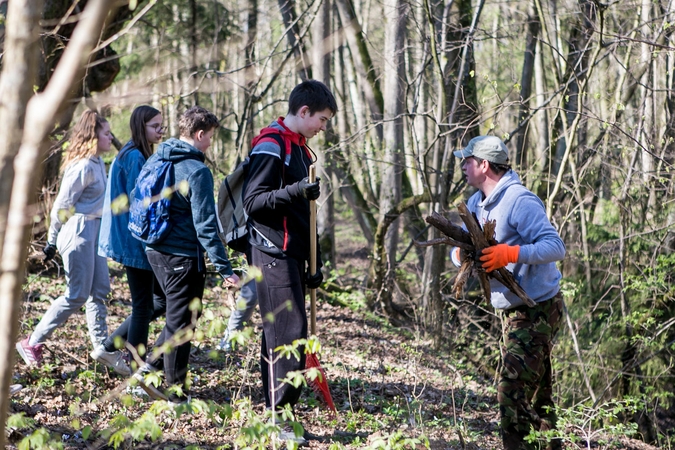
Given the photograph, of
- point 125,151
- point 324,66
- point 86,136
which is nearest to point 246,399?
point 125,151

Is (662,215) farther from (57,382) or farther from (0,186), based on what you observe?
(0,186)

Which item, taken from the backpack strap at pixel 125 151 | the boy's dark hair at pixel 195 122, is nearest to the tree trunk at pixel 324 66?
the backpack strap at pixel 125 151

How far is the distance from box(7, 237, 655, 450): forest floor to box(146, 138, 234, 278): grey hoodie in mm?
522

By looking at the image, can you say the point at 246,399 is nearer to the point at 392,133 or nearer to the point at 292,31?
the point at 392,133

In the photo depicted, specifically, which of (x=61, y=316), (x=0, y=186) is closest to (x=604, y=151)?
(x=61, y=316)

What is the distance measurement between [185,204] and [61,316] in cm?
142

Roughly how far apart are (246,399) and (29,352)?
2.57 metres

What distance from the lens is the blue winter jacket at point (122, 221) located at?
4.92 meters

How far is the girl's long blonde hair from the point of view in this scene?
513 cm

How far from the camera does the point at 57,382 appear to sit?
16.9ft

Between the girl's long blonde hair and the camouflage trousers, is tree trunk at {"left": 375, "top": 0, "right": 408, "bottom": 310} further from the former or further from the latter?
the camouflage trousers

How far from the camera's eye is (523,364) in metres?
4.32

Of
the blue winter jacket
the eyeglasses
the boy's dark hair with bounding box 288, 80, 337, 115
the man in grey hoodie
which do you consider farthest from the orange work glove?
the eyeglasses

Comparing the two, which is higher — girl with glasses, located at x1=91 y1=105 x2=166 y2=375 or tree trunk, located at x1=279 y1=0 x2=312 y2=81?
tree trunk, located at x1=279 y1=0 x2=312 y2=81
